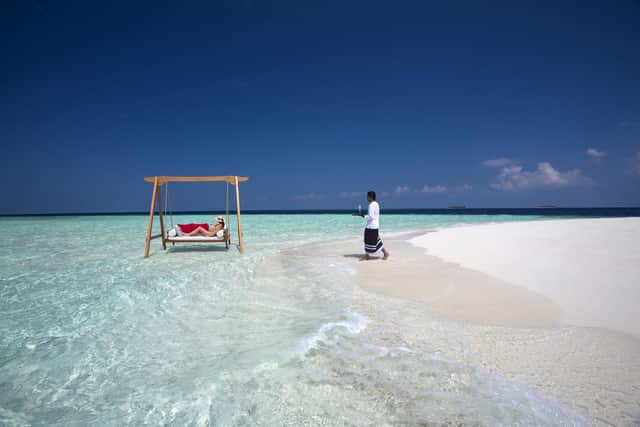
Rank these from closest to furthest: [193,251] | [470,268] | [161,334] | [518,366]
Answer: [518,366] < [161,334] < [470,268] < [193,251]

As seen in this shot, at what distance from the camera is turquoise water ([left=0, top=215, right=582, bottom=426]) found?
7.05 feet

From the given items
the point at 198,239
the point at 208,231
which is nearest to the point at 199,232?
the point at 208,231

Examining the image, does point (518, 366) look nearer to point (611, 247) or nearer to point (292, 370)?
point (292, 370)

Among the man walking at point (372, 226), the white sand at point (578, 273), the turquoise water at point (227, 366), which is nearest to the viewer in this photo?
the turquoise water at point (227, 366)

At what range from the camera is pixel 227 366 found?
283cm

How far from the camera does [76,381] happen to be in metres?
2.68

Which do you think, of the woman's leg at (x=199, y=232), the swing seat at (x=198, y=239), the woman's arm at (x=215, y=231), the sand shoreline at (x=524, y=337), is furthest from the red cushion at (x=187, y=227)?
the sand shoreline at (x=524, y=337)

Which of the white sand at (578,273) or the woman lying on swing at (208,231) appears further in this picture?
the woman lying on swing at (208,231)

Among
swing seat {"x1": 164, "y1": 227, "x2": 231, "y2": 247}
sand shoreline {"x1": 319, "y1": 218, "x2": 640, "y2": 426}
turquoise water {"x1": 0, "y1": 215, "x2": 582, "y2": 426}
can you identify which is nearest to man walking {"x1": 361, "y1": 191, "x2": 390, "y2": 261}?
sand shoreline {"x1": 319, "y1": 218, "x2": 640, "y2": 426}

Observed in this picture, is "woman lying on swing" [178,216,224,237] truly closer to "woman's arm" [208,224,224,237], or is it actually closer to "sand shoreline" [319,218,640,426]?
"woman's arm" [208,224,224,237]

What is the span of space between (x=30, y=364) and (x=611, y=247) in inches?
466

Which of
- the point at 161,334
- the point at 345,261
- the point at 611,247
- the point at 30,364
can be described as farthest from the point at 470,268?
the point at 30,364

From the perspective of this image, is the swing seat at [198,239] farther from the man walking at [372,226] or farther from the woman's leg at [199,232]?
the man walking at [372,226]

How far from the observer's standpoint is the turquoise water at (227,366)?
84.6 inches
